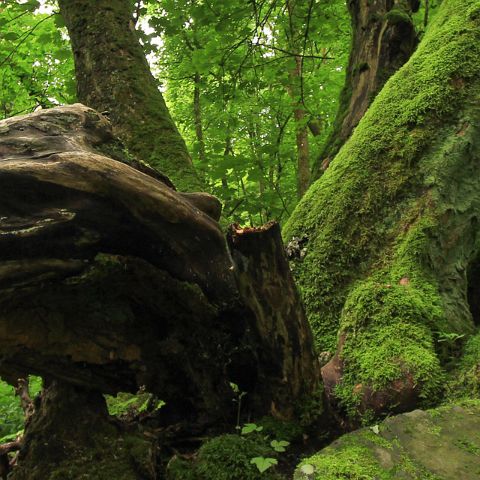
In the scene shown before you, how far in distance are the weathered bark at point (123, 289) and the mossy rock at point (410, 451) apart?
0.38 metres

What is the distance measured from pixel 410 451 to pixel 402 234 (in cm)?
156

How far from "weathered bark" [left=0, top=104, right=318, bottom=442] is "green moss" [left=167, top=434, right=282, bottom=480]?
0.89 ft

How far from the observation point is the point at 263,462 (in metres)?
1.75

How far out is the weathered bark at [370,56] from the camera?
5195 mm

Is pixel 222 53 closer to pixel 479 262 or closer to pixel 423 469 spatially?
pixel 479 262

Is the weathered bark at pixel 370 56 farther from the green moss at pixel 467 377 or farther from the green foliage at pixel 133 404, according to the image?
the green foliage at pixel 133 404

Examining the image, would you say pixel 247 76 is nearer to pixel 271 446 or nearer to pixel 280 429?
pixel 280 429

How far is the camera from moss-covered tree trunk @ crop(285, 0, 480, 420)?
2.44 metres

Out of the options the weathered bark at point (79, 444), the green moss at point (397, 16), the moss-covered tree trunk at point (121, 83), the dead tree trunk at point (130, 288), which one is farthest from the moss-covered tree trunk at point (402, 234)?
the moss-covered tree trunk at point (121, 83)

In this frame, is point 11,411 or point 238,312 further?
point 11,411

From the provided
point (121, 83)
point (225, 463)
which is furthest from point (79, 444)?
point (121, 83)

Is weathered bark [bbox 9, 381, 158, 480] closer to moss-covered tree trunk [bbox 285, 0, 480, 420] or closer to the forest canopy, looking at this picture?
the forest canopy

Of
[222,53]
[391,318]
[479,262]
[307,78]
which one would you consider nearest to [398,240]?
[391,318]

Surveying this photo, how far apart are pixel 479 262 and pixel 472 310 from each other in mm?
388
